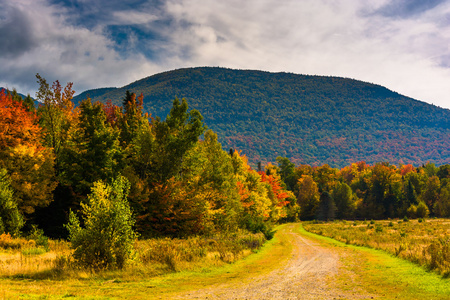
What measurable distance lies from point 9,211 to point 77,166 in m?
8.06

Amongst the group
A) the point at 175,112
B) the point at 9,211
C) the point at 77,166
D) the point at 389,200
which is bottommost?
the point at 389,200

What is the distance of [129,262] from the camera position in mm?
18062

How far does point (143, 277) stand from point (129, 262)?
72.2 inches

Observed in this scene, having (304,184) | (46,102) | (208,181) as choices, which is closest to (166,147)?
(208,181)

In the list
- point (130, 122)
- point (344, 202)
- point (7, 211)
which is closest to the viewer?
point (7, 211)

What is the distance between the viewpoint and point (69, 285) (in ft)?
45.5

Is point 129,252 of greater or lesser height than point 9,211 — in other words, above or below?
below

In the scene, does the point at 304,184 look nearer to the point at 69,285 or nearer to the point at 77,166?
the point at 77,166

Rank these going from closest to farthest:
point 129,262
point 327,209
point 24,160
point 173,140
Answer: point 129,262
point 24,160
point 173,140
point 327,209

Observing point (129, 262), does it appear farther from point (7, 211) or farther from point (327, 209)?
point (327, 209)

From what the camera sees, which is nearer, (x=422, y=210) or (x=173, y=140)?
(x=173, y=140)

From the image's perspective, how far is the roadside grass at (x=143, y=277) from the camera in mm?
12414

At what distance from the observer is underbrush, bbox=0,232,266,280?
1605 cm

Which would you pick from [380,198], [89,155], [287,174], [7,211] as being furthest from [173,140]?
[287,174]
